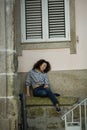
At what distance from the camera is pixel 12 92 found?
9.03 meters

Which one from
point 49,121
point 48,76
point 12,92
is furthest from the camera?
point 48,76

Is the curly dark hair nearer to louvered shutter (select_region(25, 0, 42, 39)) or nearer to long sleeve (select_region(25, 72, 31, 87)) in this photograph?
long sleeve (select_region(25, 72, 31, 87))

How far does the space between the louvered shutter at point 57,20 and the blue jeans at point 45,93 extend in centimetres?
143

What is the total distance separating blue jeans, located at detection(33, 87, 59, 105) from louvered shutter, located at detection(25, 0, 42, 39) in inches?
55.2

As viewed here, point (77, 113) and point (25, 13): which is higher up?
point (25, 13)

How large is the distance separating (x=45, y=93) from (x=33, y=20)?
6.42 feet

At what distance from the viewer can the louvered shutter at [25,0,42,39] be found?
1050cm

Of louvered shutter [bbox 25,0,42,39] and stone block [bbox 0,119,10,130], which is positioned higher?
louvered shutter [bbox 25,0,42,39]

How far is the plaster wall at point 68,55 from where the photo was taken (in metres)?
10.3

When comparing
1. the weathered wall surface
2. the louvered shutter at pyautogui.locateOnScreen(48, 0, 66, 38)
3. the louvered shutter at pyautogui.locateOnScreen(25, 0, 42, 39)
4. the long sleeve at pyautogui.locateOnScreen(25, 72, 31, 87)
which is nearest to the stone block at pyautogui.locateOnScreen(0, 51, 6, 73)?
the weathered wall surface

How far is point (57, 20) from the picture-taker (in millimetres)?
10453

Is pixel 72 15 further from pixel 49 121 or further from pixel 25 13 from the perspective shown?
pixel 49 121

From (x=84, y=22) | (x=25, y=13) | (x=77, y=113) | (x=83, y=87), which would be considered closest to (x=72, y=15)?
(x=84, y=22)

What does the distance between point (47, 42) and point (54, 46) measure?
0.68 feet
